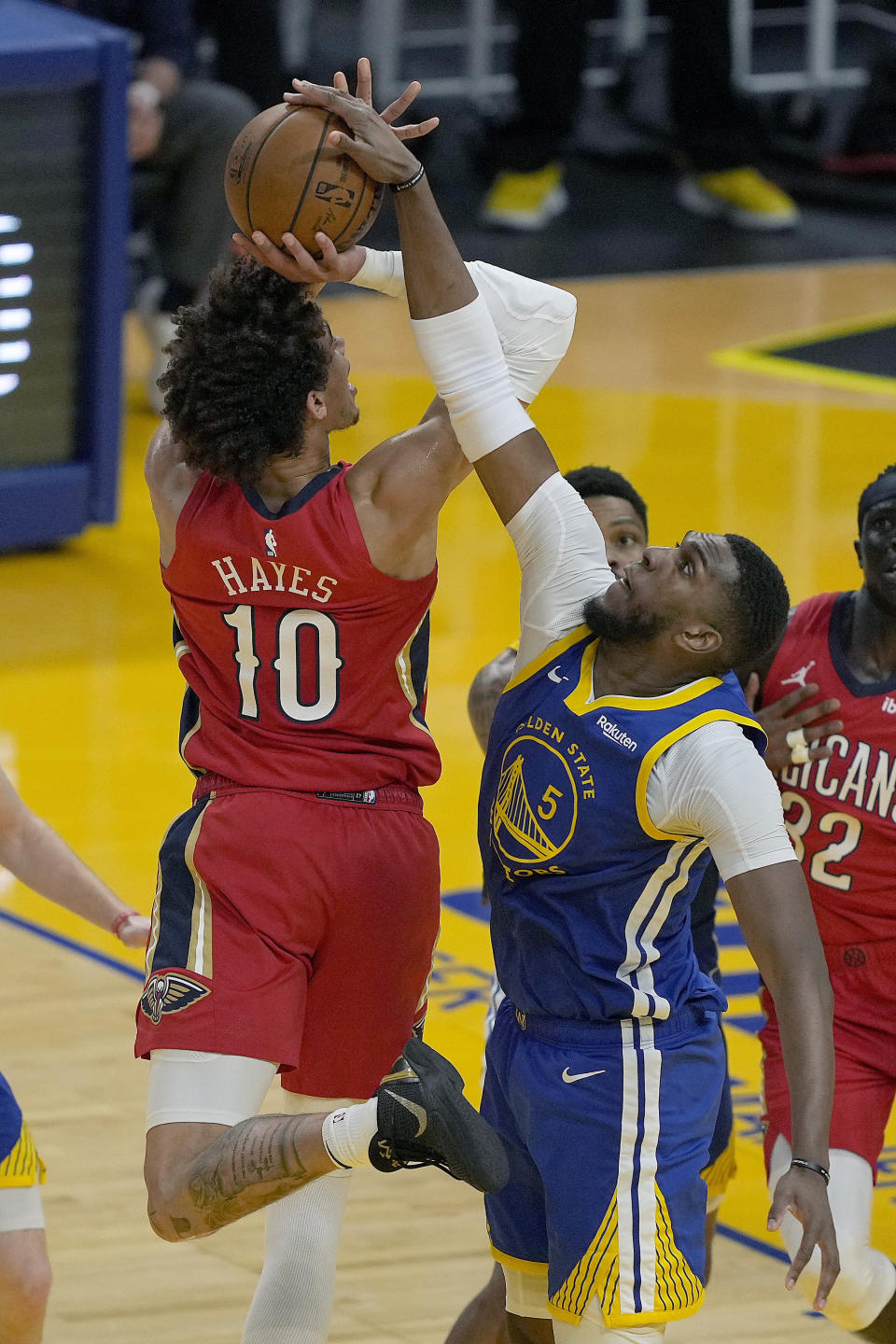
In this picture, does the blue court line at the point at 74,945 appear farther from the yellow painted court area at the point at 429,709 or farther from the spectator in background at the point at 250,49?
the spectator in background at the point at 250,49

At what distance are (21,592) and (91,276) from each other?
4.07ft

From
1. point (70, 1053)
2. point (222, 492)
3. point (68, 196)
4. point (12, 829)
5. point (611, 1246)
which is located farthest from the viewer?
point (68, 196)

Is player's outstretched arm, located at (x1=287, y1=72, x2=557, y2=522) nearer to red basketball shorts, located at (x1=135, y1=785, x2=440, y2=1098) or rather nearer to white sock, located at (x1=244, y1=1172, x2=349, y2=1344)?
red basketball shorts, located at (x1=135, y1=785, x2=440, y2=1098)

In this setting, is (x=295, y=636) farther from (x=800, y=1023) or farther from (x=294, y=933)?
(x=800, y=1023)

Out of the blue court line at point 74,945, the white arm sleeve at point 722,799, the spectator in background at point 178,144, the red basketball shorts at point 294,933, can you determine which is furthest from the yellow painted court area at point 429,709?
the white arm sleeve at point 722,799

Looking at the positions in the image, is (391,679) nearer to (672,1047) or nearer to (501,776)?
(501,776)

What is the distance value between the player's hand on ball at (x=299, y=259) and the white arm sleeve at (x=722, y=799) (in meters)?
0.90

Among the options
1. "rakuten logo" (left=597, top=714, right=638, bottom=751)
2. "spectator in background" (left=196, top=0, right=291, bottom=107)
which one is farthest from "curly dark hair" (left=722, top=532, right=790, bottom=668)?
"spectator in background" (left=196, top=0, right=291, bottom=107)

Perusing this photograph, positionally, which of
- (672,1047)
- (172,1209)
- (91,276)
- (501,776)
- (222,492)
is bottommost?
(91,276)

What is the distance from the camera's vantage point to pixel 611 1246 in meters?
3.32

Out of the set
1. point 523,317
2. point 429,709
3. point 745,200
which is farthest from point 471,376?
point 745,200

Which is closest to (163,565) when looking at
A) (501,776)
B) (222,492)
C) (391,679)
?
(222,492)

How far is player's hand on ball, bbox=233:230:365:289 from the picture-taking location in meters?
3.53

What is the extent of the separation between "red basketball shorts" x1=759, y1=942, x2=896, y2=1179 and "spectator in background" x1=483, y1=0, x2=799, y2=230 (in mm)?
10457
